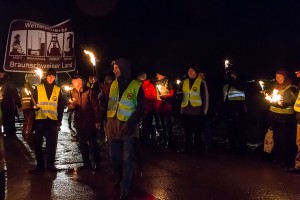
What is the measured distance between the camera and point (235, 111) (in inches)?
408

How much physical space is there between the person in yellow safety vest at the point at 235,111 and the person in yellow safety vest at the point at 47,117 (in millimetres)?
4115

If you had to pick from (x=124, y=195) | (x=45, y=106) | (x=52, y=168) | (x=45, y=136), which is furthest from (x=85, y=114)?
(x=124, y=195)

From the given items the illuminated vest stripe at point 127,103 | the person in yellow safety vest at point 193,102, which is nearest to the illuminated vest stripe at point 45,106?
the illuminated vest stripe at point 127,103

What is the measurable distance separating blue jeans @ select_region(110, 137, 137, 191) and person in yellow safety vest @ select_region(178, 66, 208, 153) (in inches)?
156

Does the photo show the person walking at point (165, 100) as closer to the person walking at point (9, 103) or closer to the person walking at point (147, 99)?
the person walking at point (147, 99)

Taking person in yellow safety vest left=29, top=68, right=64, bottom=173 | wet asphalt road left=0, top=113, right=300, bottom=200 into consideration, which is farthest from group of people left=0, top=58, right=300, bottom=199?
wet asphalt road left=0, top=113, right=300, bottom=200

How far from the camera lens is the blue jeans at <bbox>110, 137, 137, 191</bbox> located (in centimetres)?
628

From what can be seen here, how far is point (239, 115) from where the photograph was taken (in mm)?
10375

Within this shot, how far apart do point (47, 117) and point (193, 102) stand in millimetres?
3507

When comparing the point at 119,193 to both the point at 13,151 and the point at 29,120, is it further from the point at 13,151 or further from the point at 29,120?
the point at 13,151

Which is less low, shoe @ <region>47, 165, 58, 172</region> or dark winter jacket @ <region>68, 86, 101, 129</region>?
dark winter jacket @ <region>68, 86, 101, 129</region>

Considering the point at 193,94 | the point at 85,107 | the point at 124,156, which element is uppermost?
the point at 193,94

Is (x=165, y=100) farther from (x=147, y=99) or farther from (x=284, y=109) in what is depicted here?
(x=284, y=109)

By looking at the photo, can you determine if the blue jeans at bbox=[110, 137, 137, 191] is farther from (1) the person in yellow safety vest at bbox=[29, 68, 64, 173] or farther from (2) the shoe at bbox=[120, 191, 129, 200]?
(1) the person in yellow safety vest at bbox=[29, 68, 64, 173]
